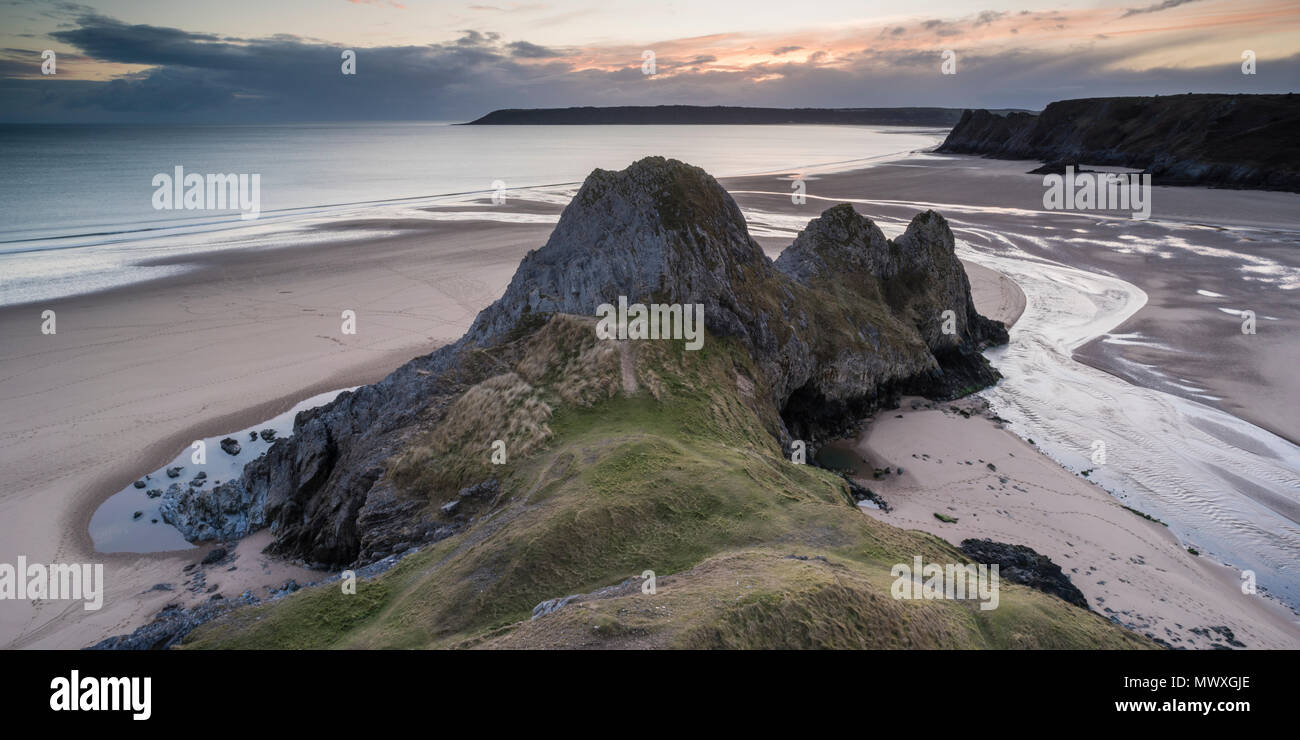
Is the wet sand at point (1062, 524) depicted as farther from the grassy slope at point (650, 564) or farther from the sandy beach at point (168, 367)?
the sandy beach at point (168, 367)

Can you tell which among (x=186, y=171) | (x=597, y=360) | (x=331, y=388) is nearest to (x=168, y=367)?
(x=331, y=388)

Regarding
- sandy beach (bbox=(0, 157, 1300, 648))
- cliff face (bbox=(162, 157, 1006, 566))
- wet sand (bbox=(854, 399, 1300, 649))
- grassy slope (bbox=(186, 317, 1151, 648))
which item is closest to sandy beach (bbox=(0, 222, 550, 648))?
sandy beach (bbox=(0, 157, 1300, 648))

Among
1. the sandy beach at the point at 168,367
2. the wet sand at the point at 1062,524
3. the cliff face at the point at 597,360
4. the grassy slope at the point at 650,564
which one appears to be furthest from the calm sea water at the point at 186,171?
the wet sand at the point at 1062,524

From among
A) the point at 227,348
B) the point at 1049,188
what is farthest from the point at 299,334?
the point at 1049,188

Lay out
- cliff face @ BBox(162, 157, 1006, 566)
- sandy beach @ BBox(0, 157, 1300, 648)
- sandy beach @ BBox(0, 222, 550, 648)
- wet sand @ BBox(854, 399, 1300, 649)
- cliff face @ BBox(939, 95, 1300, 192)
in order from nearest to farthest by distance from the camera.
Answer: wet sand @ BBox(854, 399, 1300, 649), sandy beach @ BBox(0, 157, 1300, 648), cliff face @ BBox(162, 157, 1006, 566), sandy beach @ BBox(0, 222, 550, 648), cliff face @ BBox(939, 95, 1300, 192)

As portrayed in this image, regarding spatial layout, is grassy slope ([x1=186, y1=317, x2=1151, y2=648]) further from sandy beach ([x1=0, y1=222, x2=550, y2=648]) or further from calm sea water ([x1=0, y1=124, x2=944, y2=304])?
calm sea water ([x1=0, y1=124, x2=944, y2=304])
